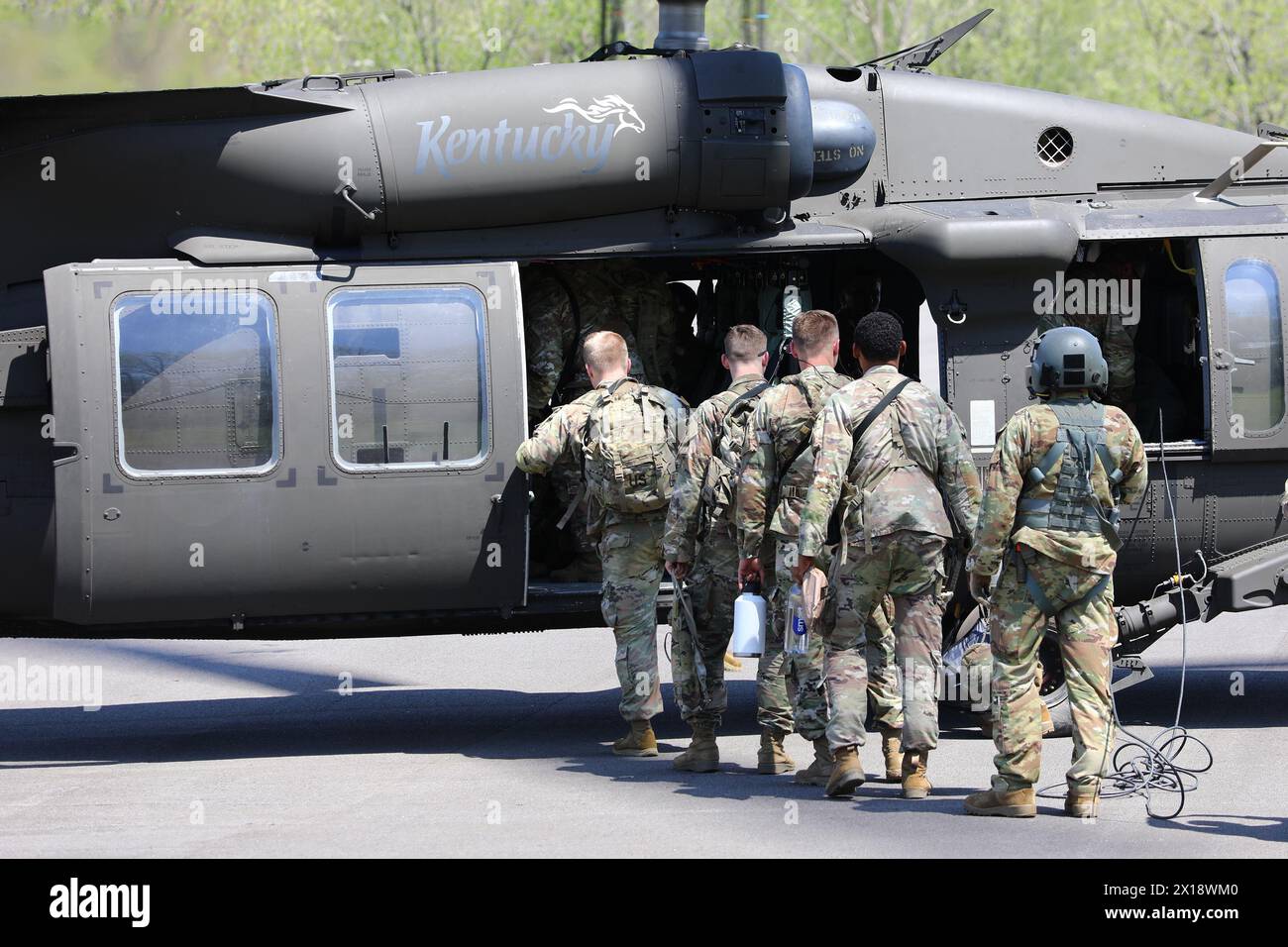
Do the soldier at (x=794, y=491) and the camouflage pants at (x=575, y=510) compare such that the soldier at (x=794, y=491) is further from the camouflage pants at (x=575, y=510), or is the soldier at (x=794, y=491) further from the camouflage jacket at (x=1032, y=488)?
the camouflage pants at (x=575, y=510)

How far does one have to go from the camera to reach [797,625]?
7273 mm

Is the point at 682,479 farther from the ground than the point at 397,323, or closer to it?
closer to it

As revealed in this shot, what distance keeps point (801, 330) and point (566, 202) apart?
163cm

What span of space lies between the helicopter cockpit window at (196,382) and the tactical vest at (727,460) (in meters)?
2.11

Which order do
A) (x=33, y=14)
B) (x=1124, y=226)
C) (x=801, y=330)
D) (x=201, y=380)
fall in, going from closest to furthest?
(x=801, y=330) → (x=201, y=380) → (x=1124, y=226) → (x=33, y=14)

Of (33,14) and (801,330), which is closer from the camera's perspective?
(801,330)

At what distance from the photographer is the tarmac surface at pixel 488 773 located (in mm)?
6508

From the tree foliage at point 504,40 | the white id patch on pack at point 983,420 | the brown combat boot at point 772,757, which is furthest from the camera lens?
the tree foliage at point 504,40

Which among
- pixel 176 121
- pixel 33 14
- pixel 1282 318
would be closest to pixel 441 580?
pixel 176 121

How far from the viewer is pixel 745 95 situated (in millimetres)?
8602

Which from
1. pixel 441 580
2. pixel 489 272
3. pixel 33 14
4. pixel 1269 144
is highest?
pixel 33 14

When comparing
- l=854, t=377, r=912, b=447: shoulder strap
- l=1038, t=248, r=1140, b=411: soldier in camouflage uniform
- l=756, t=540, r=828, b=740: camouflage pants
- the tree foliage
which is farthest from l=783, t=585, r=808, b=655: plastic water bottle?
the tree foliage

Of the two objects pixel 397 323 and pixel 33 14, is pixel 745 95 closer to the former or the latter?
pixel 397 323

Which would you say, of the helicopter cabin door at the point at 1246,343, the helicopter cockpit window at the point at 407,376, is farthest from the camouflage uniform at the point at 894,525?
the helicopter cabin door at the point at 1246,343
